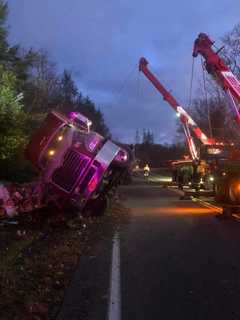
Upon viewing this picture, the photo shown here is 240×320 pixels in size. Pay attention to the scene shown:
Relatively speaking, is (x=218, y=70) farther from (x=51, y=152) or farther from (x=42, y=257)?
(x=42, y=257)

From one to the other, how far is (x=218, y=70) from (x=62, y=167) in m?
9.06

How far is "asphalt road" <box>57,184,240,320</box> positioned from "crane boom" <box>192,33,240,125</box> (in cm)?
569

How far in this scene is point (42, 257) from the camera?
432 inches

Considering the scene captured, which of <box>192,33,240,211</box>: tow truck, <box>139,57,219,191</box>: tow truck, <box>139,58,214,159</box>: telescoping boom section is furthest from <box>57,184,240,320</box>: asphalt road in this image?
<box>139,58,214,159</box>: telescoping boom section

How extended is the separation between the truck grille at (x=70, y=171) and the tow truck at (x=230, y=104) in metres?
5.62

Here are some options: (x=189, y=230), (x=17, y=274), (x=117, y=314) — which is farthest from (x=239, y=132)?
(x=117, y=314)

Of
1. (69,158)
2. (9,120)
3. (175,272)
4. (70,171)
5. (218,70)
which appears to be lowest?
(175,272)

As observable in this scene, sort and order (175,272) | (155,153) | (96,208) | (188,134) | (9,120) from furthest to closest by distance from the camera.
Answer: (155,153) → (188,134) → (9,120) → (96,208) → (175,272)

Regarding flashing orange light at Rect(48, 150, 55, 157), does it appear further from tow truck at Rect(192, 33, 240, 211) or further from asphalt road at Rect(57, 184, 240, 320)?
tow truck at Rect(192, 33, 240, 211)

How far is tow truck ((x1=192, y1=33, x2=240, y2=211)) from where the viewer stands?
751 inches

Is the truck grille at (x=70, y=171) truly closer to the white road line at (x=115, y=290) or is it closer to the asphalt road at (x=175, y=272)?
the asphalt road at (x=175, y=272)

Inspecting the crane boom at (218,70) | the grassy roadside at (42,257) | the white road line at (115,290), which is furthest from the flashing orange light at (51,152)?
the crane boom at (218,70)

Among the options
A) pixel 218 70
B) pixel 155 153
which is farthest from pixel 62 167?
pixel 155 153

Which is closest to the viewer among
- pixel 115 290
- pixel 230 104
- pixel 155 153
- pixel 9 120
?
pixel 115 290
